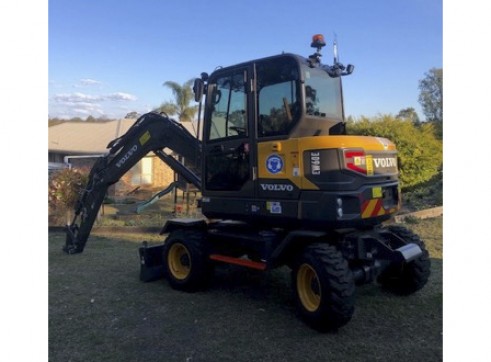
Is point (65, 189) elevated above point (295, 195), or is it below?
below

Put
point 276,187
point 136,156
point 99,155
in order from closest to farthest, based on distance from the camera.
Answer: point 276,187
point 136,156
point 99,155

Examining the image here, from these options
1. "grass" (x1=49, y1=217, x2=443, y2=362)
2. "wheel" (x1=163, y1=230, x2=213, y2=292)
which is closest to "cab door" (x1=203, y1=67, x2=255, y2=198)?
"wheel" (x1=163, y1=230, x2=213, y2=292)

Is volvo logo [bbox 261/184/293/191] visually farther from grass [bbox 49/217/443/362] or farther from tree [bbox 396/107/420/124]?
tree [bbox 396/107/420/124]

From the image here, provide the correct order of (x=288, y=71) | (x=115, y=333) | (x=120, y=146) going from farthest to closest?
1. (x=120, y=146)
2. (x=288, y=71)
3. (x=115, y=333)

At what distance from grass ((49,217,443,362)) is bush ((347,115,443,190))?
20.1ft

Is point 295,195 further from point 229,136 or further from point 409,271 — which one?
point 409,271

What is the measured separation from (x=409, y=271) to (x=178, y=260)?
10.3 ft

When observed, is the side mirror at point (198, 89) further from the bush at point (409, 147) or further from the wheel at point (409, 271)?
the bush at point (409, 147)

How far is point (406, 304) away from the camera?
5164mm

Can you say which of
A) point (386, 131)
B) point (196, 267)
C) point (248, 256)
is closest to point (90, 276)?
point (196, 267)

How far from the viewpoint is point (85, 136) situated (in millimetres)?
27562

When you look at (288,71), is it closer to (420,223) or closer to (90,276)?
(90,276)

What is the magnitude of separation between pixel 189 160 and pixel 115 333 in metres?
2.80

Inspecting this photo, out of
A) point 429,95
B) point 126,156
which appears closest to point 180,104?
point 429,95
